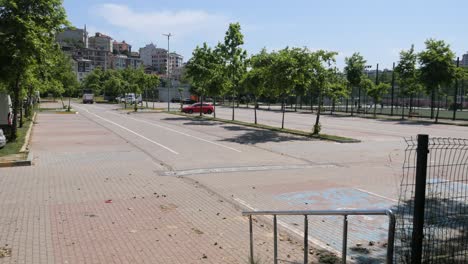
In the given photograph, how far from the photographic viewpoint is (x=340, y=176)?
12.8 meters

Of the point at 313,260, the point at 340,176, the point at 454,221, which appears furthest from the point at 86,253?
the point at 340,176

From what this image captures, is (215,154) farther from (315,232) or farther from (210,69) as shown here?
(210,69)

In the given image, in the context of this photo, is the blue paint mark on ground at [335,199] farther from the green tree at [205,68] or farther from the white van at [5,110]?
the green tree at [205,68]

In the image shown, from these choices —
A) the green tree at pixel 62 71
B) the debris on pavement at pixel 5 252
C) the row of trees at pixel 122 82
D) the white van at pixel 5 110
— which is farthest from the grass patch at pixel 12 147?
the row of trees at pixel 122 82

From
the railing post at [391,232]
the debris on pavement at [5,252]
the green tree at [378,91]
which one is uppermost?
the green tree at [378,91]

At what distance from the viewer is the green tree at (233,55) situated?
35.9 m

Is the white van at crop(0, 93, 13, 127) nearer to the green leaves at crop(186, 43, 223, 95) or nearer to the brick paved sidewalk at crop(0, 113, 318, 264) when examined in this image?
the brick paved sidewalk at crop(0, 113, 318, 264)

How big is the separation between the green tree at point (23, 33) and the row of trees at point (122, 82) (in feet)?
109

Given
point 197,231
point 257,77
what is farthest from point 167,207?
point 257,77

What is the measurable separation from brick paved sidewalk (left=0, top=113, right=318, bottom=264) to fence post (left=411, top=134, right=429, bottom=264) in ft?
7.28

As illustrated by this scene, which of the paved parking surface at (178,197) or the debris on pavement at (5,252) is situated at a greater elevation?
the paved parking surface at (178,197)

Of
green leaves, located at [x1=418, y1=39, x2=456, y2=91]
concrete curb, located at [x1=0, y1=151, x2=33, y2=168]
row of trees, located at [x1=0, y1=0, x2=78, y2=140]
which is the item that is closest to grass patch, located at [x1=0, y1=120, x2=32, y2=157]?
row of trees, located at [x1=0, y1=0, x2=78, y2=140]

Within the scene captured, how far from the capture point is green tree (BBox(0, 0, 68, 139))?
16.9 metres

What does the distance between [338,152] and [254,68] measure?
1516 centimetres
